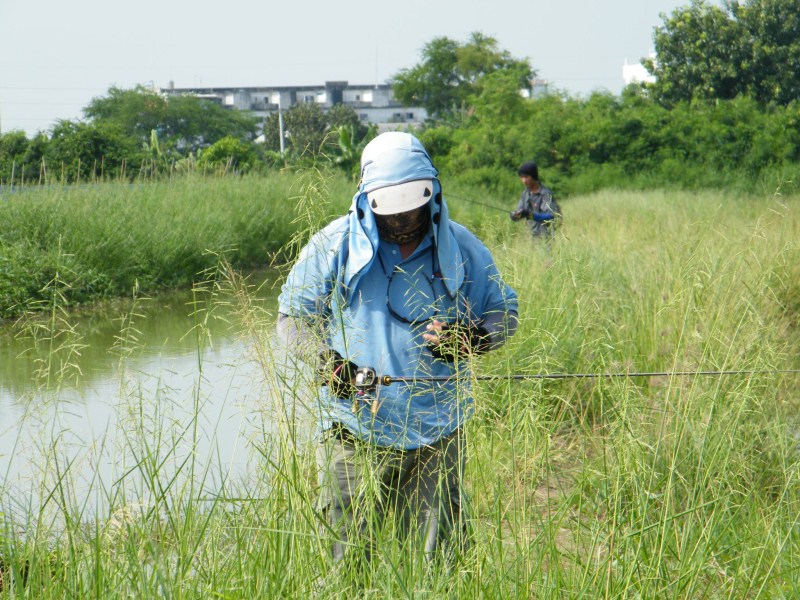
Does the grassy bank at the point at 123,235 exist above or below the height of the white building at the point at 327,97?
below

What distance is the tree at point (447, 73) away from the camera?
2963 inches

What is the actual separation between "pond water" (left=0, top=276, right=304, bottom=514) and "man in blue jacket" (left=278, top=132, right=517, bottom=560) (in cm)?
26

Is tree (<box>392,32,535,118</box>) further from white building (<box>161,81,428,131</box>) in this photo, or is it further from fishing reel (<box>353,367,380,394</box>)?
fishing reel (<box>353,367,380,394</box>)

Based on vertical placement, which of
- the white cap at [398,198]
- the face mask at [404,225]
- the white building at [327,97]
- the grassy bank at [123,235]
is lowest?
the grassy bank at [123,235]

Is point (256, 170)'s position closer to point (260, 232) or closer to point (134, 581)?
point (260, 232)

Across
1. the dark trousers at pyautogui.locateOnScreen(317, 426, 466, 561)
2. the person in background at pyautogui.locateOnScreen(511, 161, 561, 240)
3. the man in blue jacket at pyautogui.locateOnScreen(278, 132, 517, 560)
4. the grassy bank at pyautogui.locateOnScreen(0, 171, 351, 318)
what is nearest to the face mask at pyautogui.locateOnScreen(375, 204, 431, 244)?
the man in blue jacket at pyautogui.locateOnScreen(278, 132, 517, 560)

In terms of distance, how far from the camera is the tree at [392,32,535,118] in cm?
7525

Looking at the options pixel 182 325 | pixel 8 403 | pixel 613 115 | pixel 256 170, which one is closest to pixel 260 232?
pixel 256 170

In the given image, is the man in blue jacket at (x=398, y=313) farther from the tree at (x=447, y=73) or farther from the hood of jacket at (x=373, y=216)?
the tree at (x=447, y=73)

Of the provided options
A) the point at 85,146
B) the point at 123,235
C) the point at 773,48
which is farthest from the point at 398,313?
the point at 773,48

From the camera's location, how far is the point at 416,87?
78812 millimetres

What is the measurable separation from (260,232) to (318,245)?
14.1 m

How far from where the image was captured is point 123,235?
13352 mm

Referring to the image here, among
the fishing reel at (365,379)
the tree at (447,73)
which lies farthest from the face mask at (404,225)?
the tree at (447,73)
